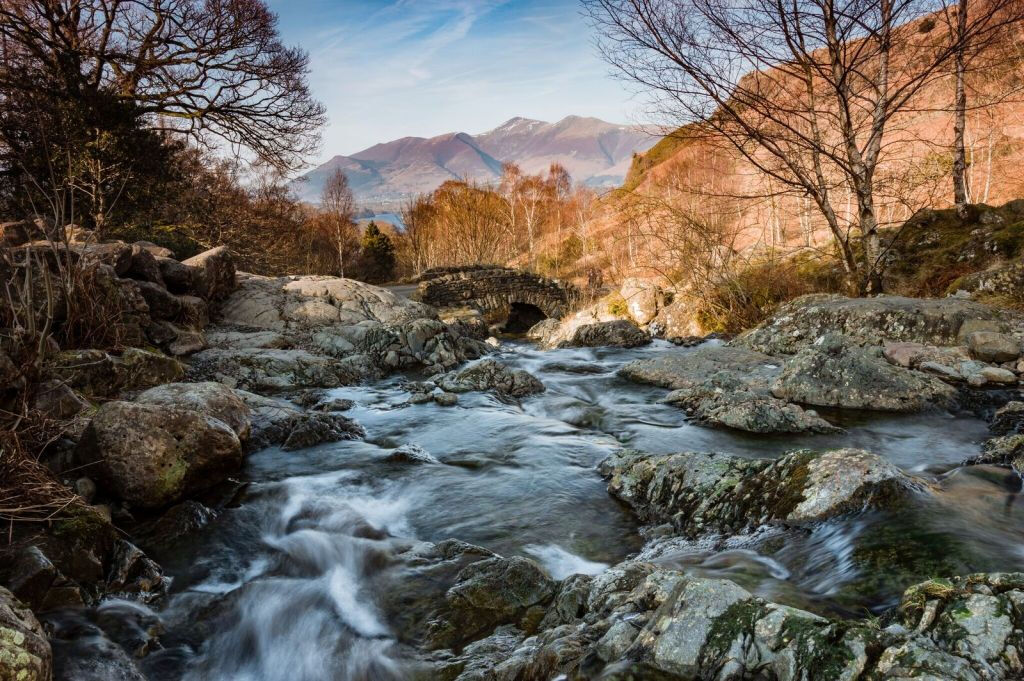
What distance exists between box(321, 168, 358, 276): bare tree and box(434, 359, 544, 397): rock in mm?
29911

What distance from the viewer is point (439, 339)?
12.9 meters

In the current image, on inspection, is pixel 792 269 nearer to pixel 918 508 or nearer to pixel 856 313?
pixel 856 313

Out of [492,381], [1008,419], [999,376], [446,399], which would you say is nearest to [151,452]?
[446,399]

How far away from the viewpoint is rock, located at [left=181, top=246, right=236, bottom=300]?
12117 millimetres

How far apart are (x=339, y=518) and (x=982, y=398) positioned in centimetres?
794

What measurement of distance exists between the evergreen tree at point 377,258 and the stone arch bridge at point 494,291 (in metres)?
Result: 23.7

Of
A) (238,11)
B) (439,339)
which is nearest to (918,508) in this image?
(439,339)

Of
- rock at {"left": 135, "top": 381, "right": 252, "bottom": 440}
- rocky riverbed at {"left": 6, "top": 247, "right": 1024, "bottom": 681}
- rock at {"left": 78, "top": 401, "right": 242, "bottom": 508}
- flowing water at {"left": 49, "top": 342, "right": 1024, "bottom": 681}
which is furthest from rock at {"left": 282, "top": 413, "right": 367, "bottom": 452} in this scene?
rock at {"left": 78, "top": 401, "right": 242, "bottom": 508}

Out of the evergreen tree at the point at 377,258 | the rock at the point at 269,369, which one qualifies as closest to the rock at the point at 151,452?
the rock at the point at 269,369

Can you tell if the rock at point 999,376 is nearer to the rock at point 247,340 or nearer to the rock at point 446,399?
the rock at point 446,399

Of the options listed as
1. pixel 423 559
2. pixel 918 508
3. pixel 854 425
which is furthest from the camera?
pixel 854 425

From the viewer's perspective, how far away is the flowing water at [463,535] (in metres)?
3.06

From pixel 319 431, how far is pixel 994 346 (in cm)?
969

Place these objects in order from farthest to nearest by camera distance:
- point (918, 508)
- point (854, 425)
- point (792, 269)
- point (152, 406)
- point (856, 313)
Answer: point (792, 269) < point (856, 313) < point (854, 425) < point (152, 406) < point (918, 508)
